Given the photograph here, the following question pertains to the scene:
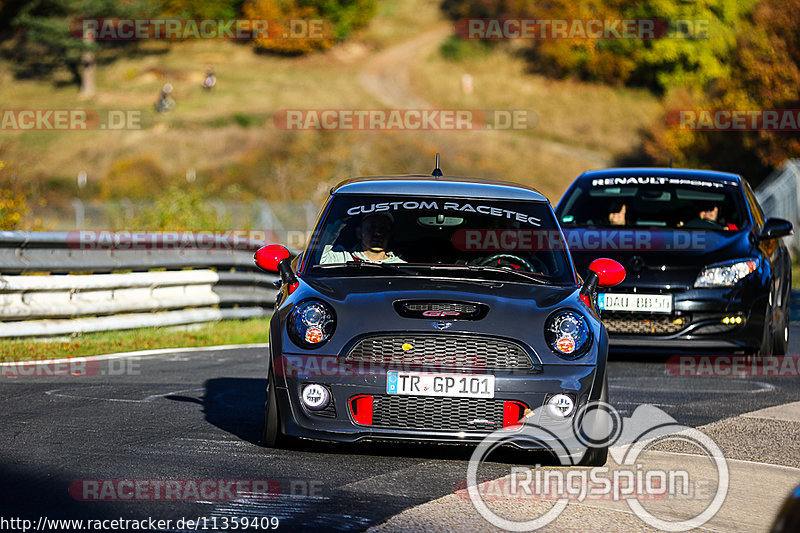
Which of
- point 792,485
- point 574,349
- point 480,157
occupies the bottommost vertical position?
point 792,485

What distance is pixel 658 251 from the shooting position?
11562 mm

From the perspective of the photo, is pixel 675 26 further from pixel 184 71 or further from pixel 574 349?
pixel 574 349

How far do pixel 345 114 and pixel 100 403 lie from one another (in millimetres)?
64102

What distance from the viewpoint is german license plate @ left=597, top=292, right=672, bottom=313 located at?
11.3m

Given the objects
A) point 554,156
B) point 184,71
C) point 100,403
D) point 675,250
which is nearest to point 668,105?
point 554,156

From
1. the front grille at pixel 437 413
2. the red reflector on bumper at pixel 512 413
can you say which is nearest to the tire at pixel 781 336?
the red reflector on bumper at pixel 512 413

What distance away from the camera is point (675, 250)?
11.6 meters

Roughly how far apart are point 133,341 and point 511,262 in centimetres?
645

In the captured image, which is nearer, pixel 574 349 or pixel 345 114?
pixel 574 349
